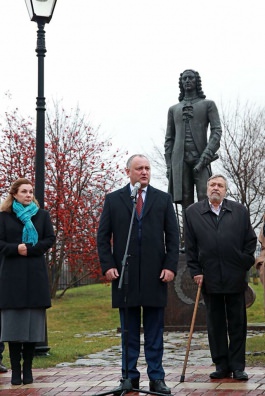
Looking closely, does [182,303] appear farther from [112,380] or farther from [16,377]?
[16,377]

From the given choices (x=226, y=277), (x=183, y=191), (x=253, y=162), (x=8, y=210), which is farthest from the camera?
(x=253, y=162)

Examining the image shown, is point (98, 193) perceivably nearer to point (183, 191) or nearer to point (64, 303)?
point (64, 303)

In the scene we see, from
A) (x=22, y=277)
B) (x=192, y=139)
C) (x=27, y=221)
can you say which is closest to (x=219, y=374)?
(x=22, y=277)

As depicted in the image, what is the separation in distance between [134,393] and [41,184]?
3.87 meters

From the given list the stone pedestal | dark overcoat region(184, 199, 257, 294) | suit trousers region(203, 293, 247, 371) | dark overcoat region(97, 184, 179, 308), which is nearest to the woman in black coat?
dark overcoat region(97, 184, 179, 308)

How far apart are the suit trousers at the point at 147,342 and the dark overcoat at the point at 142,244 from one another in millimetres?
155

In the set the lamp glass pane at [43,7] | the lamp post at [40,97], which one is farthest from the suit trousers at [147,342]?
the lamp glass pane at [43,7]

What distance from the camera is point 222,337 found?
694 centimetres

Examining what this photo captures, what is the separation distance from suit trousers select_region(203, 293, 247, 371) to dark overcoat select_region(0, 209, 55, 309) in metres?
1.66

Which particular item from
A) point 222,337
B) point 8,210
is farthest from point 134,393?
point 8,210

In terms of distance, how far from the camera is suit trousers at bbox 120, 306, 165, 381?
6.25 meters

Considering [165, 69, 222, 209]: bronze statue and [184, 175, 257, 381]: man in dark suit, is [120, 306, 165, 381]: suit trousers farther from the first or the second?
[165, 69, 222, 209]: bronze statue

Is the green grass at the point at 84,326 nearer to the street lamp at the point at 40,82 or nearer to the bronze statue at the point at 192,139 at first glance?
the street lamp at the point at 40,82

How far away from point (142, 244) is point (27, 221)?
1403mm
